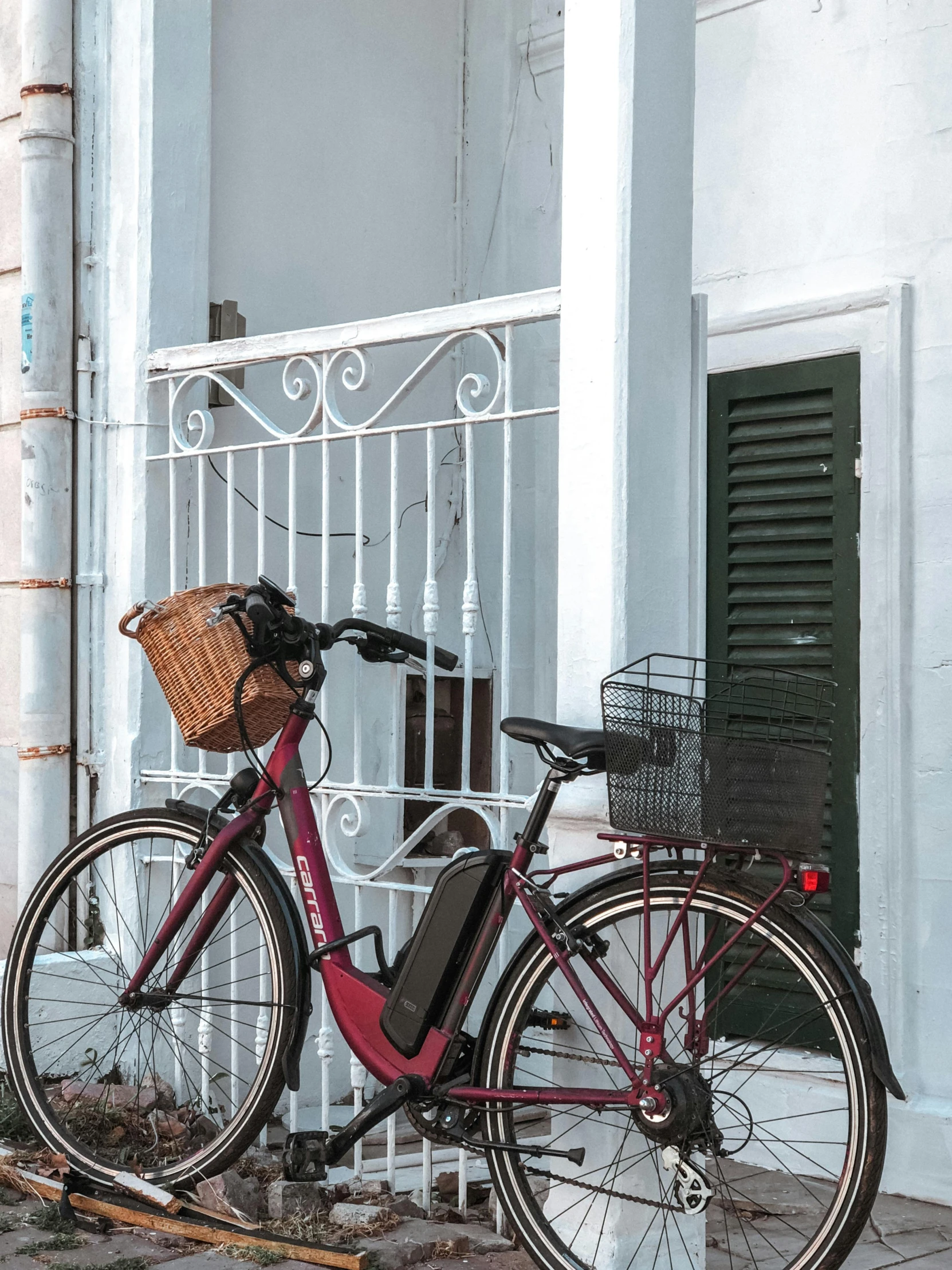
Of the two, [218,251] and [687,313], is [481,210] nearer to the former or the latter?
[218,251]

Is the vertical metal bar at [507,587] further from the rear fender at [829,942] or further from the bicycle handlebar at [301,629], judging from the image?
the rear fender at [829,942]

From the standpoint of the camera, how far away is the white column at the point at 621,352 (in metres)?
2.94

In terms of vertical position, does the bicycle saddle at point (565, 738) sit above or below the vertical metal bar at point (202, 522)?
below

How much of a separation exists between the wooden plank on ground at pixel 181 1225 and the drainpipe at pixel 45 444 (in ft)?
3.23

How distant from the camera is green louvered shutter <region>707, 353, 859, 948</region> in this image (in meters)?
3.97

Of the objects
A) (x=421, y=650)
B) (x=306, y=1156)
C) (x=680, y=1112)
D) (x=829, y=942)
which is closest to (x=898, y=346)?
(x=421, y=650)

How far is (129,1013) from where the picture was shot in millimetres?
4098

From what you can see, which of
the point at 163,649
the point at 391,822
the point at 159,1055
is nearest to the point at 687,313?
the point at 163,649

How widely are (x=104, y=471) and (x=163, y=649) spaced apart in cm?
130

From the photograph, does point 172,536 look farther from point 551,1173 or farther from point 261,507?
point 551,1173

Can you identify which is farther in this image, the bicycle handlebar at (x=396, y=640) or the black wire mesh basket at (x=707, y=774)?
the bicycle handlebar at (x=396, y=640)

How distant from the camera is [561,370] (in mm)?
2994

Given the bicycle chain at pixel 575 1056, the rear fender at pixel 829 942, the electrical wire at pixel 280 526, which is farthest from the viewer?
the electrical wire at pixel 280 526

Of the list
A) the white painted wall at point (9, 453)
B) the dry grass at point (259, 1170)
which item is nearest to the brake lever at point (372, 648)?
the dry grass at point (259, 1170)
